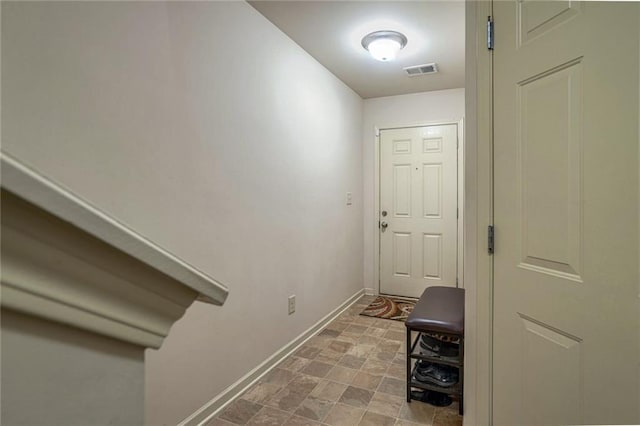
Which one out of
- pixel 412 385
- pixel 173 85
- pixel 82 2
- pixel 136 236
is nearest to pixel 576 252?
pixel 136 236

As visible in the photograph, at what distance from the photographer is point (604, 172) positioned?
3.02 ft

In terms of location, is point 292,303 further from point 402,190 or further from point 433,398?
point 402,190

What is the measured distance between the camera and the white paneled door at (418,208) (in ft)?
12.9

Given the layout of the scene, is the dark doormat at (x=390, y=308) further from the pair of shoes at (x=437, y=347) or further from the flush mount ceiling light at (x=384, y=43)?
the flush mount ceiling light at (x=384, y=43)

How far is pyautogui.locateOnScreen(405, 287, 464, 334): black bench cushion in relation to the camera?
1945 mm

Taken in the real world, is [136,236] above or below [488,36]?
below

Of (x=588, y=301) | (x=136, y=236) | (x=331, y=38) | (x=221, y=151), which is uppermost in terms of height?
(x=331, y=38)

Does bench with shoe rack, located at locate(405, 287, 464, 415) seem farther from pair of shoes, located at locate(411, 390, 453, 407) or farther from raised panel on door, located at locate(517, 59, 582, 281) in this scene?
raised panel on door, located at locate(517, 59, 582, 281)

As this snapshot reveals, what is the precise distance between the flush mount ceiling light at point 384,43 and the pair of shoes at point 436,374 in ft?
7.45

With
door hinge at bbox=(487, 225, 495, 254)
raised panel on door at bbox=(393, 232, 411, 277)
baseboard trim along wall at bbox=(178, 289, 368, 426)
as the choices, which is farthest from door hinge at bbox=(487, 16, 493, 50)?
raised panel on door at bbox=(393, 232, 411, 277)

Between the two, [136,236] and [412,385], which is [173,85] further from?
[412,385]

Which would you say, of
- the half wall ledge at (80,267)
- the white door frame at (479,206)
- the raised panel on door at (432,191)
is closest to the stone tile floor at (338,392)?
the white door frame at (479,206)

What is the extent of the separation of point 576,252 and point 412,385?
1.41m

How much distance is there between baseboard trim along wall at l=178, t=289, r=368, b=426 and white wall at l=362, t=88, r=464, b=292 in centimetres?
133
